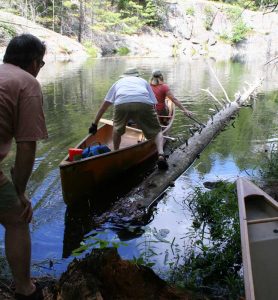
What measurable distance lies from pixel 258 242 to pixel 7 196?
1.91 meters

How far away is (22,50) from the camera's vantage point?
2.52 metres

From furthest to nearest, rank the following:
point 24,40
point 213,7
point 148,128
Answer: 1. point 213,7
2. point 148,128
3. point 24,40

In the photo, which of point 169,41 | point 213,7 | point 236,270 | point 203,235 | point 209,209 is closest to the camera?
point 236,270

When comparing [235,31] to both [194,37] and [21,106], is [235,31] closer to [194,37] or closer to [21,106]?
[194,37]

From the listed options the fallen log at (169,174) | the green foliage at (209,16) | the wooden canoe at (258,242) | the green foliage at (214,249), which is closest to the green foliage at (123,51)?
the green foliage at (209,16)

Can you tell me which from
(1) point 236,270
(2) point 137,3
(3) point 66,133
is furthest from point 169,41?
(1) point 236,270

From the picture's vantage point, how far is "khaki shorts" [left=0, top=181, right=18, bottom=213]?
A: 245cm

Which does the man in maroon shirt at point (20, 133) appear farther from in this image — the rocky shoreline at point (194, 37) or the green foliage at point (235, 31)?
the green foliage at point (235, 31)

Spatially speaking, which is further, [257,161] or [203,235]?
[257,161]

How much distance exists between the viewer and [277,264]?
2941 millimetres

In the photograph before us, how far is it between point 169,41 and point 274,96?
3082 cm

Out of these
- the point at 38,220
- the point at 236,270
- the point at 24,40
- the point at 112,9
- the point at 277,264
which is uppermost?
the point at 112,9

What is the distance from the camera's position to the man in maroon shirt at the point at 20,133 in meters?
2.37

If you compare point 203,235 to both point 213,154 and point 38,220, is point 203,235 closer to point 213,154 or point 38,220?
point 38,220
